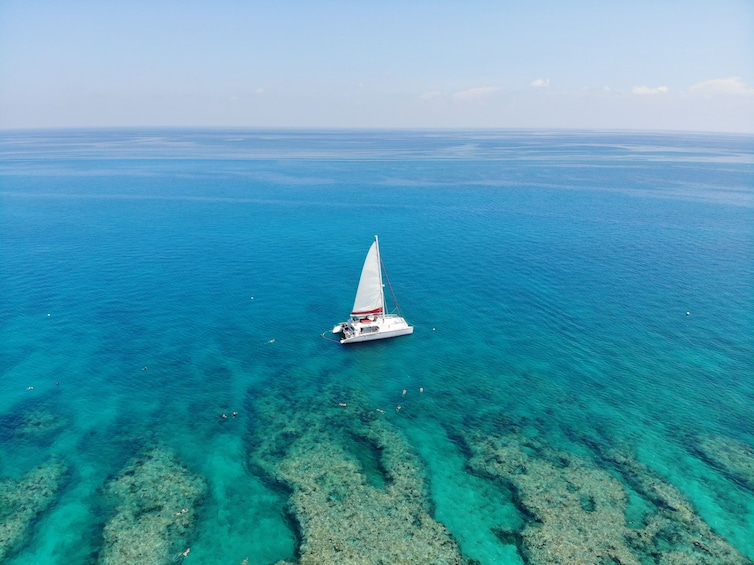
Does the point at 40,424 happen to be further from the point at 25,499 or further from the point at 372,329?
the point at 372,329

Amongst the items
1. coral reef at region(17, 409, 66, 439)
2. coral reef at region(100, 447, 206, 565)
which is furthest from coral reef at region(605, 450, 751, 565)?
coral reef at region(17, 409, 66, 439)

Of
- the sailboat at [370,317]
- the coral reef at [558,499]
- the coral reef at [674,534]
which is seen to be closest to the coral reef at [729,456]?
the coral reef at [674,534]

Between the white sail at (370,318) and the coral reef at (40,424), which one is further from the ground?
the white sail at (370,318)

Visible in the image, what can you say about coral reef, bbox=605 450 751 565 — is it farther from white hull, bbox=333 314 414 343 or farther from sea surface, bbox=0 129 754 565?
white hull, bbox=333 314 414 343

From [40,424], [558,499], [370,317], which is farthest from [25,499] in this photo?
[558,499]

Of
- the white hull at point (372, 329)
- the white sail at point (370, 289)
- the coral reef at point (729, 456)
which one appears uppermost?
the white sail at point (370, 289)

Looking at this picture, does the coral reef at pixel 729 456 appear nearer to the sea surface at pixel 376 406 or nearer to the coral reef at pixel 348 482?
the sea surface at pixel 376 406
